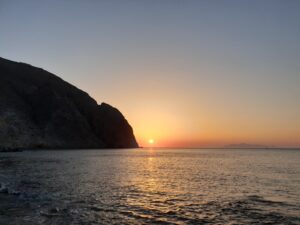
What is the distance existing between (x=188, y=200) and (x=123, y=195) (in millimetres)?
6458

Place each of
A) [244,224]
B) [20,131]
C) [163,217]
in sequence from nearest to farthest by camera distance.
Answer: [244,224] → [163,217] → [20,131]

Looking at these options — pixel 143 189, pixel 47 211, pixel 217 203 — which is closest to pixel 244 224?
pixel 217 203

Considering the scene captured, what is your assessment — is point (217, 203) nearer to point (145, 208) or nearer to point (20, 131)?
point (145, 208)

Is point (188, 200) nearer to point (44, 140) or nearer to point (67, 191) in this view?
point (67, 191)

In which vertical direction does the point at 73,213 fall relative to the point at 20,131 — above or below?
below

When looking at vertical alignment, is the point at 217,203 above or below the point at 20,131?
below

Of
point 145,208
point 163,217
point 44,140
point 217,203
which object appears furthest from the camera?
point 44,140

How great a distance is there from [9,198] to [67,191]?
635 centimetres

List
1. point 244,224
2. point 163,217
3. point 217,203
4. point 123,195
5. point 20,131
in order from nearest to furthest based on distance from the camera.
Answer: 1. point 244,224
2. point 163,217
3. point 217,203
4. point 123,195
5. point 20,131

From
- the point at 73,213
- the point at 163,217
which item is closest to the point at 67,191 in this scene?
the point at 73,213

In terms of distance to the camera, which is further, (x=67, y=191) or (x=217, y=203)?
(x=67, y=191)

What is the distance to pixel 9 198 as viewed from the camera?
1136 inches

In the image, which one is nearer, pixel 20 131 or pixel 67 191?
pixel 67 191

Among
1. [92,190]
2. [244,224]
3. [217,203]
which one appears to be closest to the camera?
[244,224]
